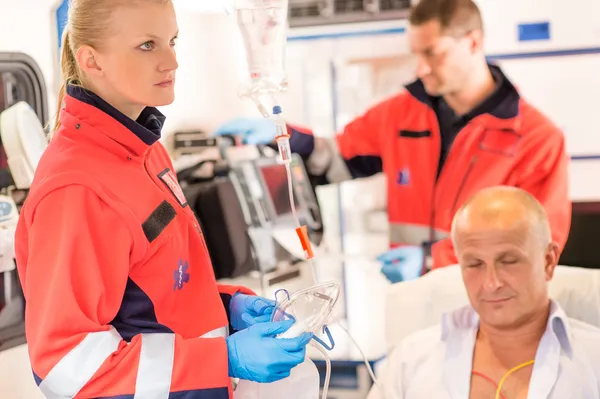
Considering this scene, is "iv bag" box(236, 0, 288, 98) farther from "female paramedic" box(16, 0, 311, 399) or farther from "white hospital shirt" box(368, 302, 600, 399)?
"white hospital shirt" box(368, 302, 600, 399)

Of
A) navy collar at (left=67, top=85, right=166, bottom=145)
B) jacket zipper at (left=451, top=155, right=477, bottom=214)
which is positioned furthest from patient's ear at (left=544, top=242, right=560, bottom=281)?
navy collar at (left=67, top=85, right=166, bottom=145)

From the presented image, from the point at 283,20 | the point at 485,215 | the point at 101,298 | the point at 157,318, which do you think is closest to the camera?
the point at 101,298

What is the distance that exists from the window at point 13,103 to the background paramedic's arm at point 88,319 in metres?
0.87

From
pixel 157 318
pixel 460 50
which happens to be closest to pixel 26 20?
pixel 157 318

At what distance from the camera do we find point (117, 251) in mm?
1184

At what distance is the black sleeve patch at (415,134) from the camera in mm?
3158

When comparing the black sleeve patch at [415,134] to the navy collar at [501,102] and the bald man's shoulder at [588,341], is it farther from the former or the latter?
the bald man's shoulder at [588,341]

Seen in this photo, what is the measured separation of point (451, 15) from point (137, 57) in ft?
6.41

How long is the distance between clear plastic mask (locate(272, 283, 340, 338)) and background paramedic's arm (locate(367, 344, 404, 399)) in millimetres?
755

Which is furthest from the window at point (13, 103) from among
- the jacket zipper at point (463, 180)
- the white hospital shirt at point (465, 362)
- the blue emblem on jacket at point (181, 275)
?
the jacket zipper at point (463, 180)

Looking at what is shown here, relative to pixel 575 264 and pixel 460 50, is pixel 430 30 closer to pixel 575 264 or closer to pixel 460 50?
pixel 460 50

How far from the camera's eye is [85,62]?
49.4 inches

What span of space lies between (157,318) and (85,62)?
45 cm

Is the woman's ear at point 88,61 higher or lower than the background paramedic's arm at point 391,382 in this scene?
higher
